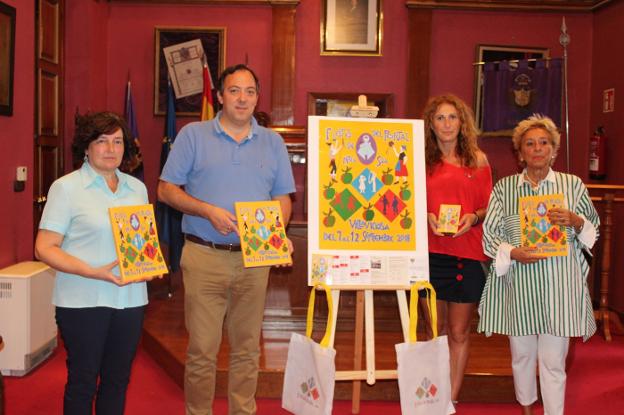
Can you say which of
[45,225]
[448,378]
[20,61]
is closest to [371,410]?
[448,378]

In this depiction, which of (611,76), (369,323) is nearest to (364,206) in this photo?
(369,323)

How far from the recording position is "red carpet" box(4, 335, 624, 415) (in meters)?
3.59

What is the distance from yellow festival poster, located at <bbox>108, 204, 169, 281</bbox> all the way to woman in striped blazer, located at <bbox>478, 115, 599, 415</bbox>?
1459mm

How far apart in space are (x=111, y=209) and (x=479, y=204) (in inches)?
65.8

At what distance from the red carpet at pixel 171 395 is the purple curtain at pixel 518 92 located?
2.60 metres

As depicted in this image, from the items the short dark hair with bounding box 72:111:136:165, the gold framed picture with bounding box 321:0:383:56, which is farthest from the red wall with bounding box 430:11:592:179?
the short dark hair with bounding box 72:111:136:165

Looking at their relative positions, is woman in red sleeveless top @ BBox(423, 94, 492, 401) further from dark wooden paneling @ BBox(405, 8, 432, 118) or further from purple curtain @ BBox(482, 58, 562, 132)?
purple curtain @ BBox(482, 58, 562, 132)

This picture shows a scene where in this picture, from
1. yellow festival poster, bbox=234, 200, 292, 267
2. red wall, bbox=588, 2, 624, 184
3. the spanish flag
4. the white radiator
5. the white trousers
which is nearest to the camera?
Result: yellow festival poster, bbox=234, 200, 292, 267

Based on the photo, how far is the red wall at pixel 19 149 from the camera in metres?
4.24

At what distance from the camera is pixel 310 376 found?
283 centimetres

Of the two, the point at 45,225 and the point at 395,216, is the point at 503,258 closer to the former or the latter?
Answer: the point at 395,216

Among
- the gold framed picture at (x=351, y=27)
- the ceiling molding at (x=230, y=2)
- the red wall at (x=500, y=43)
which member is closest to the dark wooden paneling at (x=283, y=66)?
the ceiling molding at (x=230, y=2)

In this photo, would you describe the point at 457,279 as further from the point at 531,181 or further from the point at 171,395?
the point at 171,395

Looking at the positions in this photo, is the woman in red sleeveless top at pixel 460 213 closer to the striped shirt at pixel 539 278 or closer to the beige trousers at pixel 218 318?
the striped shirt at pixel 539 278
